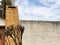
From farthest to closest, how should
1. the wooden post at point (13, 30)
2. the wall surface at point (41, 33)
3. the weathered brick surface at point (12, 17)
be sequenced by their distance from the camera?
1. the wall surface at point (41, 33)
2. the weathered brick surface at point (12, 17)
3. the wooden post at point (13, 30)

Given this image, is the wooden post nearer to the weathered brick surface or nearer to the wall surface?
the weathered brick surface

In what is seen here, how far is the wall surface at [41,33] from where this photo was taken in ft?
22.7

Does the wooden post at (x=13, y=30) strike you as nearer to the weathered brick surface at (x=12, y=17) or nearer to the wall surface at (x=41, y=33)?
the weathered brick surface at (x=12, y=17)

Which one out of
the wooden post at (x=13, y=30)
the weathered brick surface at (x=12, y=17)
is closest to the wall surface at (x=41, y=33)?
the weathered brick surface at (x=12, y=17)

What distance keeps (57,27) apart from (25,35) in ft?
3.67

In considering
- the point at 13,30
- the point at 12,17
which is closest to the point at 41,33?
the point at 12,17

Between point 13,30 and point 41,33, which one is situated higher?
point 13,30

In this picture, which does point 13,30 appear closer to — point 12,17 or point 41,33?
point 12,17

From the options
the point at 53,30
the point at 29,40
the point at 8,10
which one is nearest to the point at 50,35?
the point at 53,30

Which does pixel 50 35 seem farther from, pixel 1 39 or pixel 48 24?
pixel 1 39

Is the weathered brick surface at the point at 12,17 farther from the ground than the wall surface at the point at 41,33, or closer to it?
farther from the ground

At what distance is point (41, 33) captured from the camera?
274 inches

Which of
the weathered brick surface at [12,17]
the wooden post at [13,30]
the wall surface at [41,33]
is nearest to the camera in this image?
the wooden post at [13,30]

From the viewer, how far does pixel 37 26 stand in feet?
23.1
